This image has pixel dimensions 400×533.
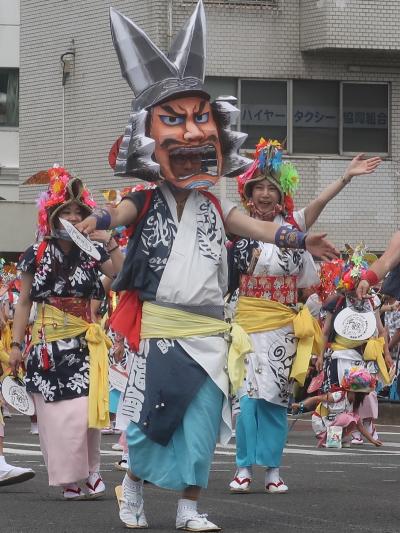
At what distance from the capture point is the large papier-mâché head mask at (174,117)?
8.70 metres

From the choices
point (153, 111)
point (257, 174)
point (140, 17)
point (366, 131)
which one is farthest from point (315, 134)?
point (153, 111)

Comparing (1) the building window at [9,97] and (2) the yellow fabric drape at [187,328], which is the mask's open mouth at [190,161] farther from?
(1) the building window at [9,97]

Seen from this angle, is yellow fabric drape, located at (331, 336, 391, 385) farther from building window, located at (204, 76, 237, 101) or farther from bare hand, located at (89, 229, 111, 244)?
building window, located at (204, 76, 237, 101)

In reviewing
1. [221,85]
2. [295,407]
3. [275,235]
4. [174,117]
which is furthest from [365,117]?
[275,235]

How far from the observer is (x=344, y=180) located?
30.3 ft

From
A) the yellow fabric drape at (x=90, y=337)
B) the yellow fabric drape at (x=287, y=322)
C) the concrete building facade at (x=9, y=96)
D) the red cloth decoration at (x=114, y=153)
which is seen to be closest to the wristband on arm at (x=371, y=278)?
the red cloth decoration at (x=114, y=153)

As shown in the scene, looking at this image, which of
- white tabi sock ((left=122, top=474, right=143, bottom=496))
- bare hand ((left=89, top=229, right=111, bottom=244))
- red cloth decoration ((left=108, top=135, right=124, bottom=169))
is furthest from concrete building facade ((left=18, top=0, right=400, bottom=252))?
white tabi sock ((left=122, top=474, right=143, bottom=496))

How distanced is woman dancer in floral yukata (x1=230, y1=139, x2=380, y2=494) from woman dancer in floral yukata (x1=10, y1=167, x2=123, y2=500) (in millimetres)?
1123

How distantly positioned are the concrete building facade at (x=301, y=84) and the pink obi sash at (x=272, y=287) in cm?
1621

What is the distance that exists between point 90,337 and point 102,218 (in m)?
2.26

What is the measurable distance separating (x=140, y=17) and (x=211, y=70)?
5.13ft

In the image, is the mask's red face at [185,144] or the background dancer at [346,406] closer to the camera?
the mask's red face at [185,144]

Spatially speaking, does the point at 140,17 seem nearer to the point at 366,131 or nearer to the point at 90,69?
the point at 90,69

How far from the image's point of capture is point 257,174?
436 inches
